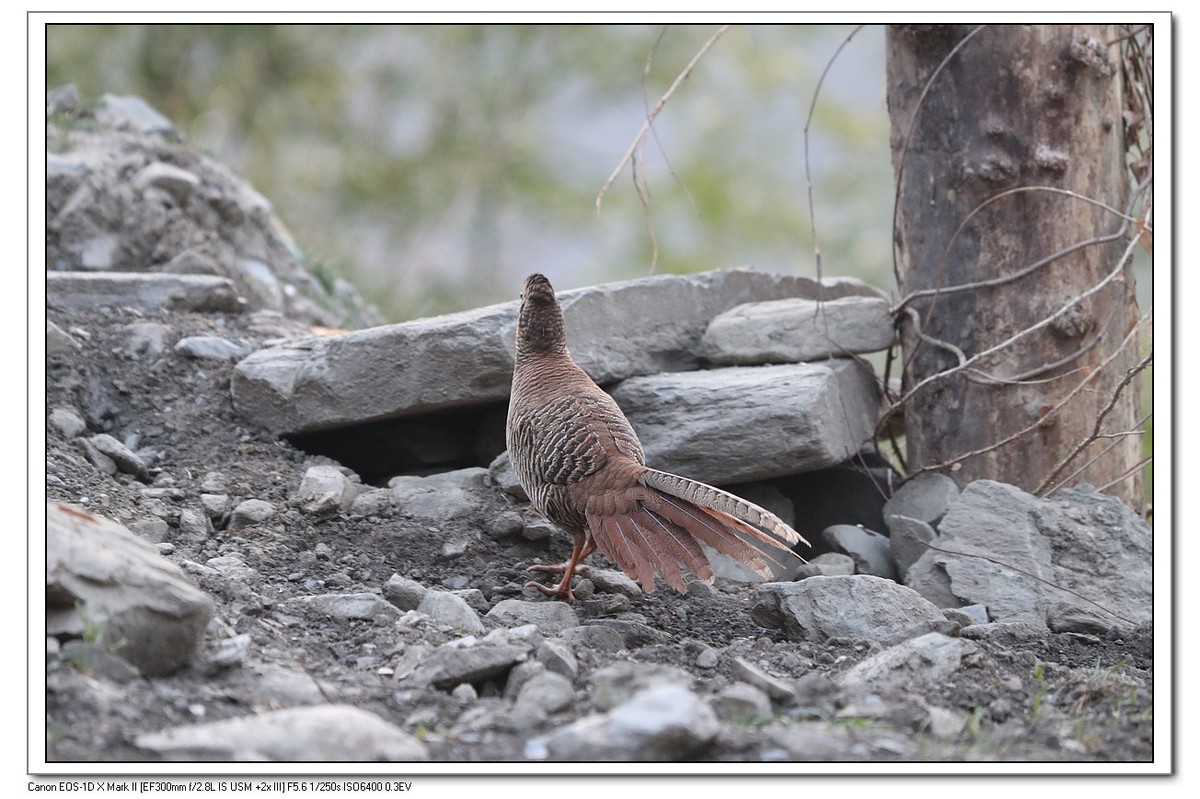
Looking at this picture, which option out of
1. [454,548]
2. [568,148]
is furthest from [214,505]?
[568,148]

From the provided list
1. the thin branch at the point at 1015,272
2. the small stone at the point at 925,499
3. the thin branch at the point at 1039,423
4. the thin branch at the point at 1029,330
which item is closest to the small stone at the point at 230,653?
the small stone at the point at 925,499

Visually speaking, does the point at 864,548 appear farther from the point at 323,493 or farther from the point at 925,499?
the point at 323,493

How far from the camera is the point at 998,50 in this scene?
445cm

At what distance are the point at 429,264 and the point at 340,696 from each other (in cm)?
1269

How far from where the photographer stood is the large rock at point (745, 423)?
430 cm

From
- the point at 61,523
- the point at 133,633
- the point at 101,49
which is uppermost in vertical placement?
the point at 101,49

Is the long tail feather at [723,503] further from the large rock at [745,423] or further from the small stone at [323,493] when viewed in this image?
the small stone at [323,493]

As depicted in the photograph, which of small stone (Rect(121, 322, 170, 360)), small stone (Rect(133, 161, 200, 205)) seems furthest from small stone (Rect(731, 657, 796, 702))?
small stone (Rect(133, 161, 200, 205))

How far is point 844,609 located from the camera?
349 cm

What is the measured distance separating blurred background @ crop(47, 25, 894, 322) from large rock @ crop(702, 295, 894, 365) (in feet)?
34.4

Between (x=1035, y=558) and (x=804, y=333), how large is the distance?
1.32m

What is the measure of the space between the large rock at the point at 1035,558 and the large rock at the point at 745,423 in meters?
0.55
